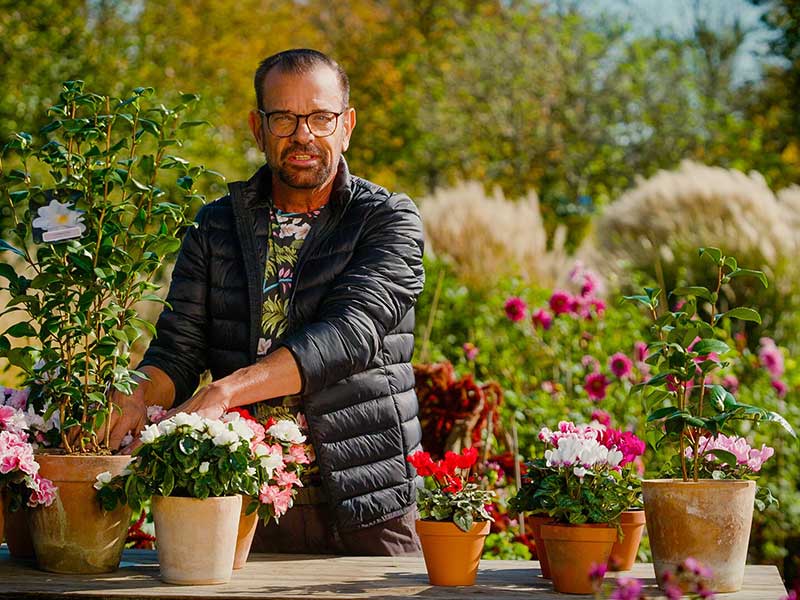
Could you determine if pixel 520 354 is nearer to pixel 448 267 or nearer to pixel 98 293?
pixel 448 267

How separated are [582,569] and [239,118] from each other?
66.3 ft

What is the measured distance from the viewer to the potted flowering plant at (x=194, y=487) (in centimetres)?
219

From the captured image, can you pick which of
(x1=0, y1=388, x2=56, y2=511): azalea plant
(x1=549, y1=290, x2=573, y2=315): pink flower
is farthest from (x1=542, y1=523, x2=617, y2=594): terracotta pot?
(x1=549, y1=290, x2=573, y2=315): pink flower

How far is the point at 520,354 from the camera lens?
6285 millimetres

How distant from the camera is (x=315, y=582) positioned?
87.7 inches

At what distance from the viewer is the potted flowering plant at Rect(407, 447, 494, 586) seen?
7.27 ft

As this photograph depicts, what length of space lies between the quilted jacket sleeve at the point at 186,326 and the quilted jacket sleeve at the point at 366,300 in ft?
1.17

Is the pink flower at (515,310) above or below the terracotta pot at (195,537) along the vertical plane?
above

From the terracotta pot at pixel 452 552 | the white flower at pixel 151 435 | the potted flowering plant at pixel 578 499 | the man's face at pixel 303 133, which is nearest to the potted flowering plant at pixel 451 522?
the terracotta pot at pixel 452 552

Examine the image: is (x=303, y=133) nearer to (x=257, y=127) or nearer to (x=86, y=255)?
(x=257, y=127)

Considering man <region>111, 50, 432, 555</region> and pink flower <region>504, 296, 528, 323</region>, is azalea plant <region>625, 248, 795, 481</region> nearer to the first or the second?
man <region>111, 50, 432, 555</region>

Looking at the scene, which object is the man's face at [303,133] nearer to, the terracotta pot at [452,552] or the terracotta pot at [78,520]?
the terracotta pot at [78,520]

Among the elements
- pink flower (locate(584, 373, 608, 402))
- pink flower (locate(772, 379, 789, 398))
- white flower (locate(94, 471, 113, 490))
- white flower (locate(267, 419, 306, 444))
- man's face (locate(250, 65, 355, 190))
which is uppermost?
man's face (locate(250, 65, 355, 190))

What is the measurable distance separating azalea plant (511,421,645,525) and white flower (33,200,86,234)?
969mm
